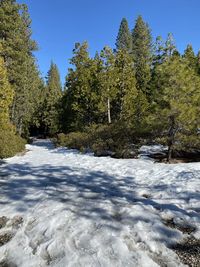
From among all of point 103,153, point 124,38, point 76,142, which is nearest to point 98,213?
point 103,153

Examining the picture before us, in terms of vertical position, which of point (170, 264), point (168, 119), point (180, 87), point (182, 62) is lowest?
point (170, 264)

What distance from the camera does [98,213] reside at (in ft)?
20.1

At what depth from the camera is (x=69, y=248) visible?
4.63 m

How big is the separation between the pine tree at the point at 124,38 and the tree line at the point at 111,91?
1711 cm

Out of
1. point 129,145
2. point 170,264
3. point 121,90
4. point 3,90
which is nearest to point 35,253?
point 170,264

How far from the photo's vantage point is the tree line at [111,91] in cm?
1191

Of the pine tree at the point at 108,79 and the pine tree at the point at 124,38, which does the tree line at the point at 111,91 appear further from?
the pine tree at the point at 124,38

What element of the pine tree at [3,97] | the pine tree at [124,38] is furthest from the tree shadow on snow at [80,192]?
the pine tree at [124,38]

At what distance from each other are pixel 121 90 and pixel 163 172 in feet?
51.9

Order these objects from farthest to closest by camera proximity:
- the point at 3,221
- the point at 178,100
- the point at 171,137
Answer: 1. the point at 171,137
2. the point at 178,100
3. the point at 3,221

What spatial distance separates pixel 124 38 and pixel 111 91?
1278 inches

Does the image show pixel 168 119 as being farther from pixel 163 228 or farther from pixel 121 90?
pixel 121 90

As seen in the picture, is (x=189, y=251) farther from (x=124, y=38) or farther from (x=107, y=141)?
(x=124, y=38)

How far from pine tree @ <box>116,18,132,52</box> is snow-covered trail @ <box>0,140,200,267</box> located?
45.3 meters
